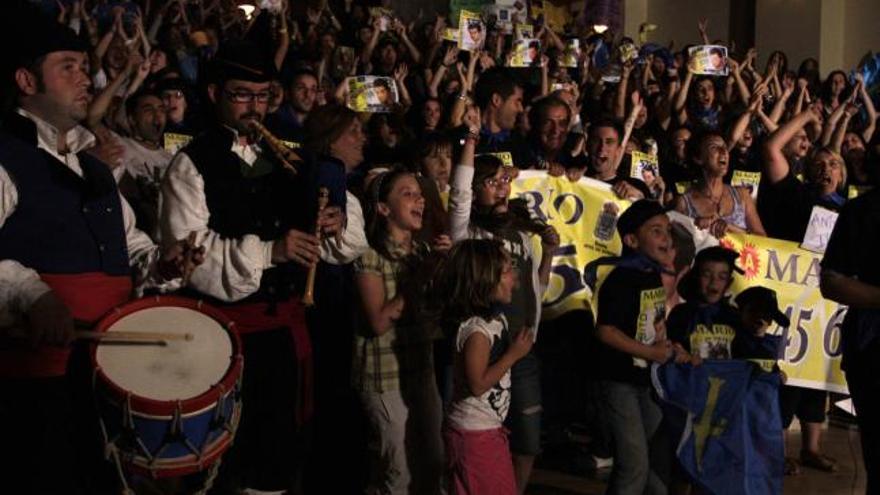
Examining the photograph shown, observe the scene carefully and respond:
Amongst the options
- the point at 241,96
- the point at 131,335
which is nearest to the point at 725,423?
the point at 241,96

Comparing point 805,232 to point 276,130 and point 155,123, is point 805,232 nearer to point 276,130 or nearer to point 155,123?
point 276,130

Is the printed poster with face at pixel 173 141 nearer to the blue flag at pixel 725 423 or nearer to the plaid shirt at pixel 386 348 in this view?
the plaid shirt at pixel 386 348

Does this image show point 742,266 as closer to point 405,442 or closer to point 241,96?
point 405,442

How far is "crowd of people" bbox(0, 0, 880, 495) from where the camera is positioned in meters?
4.21

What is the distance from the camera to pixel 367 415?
19.5 ft

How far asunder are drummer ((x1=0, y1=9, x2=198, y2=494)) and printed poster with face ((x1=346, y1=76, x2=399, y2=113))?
422 cm

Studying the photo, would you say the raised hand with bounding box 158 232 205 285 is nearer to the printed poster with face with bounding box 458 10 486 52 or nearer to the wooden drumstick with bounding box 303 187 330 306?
the wooden drumstick with bounding box 303 187 330 306

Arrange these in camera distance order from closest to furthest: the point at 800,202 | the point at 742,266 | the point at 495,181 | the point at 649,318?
1. the point at 649,318
2. the point at 495,181
3. the point at 742,266
4. the point at 800,202

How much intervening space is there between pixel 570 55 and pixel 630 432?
8.41 m

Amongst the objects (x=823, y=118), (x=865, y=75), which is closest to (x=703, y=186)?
(x=823, y=118)

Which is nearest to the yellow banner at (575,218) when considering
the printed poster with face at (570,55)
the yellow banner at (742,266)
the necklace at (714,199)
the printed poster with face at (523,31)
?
the yellow banner at (742,266)

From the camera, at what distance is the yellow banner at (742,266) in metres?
7.60

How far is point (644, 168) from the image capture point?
8.26 metres

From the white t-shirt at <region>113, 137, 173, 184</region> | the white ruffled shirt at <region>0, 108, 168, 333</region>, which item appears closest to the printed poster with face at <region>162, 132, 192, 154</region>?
the white t-shirt at <region>113, 137, 173, 184</region>
